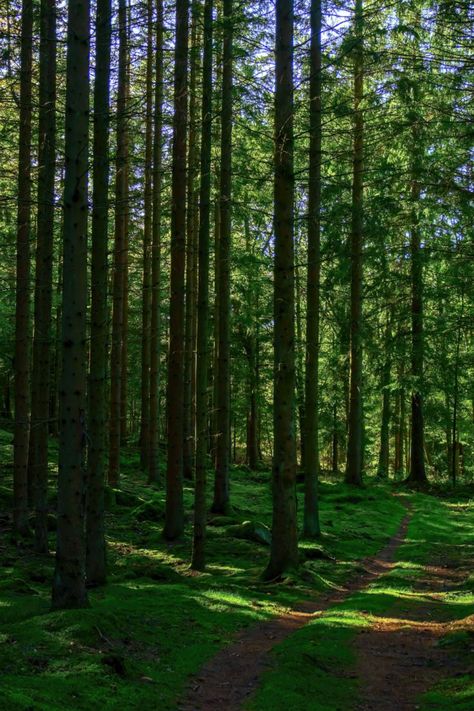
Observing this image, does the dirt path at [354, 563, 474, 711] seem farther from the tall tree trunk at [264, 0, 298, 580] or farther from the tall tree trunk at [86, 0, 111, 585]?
the tall tree trunk at [86, 0, 111, 585]

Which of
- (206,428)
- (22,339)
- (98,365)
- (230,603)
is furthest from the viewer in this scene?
(22,339)

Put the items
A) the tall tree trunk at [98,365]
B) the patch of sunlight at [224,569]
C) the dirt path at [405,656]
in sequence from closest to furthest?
the dirt path at [405,656]
the tall tree trunk at [98,365]
the patch of sunlight at [224,569]

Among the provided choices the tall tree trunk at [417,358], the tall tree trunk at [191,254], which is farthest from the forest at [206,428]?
the tall tree trunk at [417,358]

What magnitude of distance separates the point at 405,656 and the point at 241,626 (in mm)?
2318

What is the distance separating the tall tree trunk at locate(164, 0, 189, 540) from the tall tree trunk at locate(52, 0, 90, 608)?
4.65m

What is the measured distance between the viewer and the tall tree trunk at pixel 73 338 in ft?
25.1

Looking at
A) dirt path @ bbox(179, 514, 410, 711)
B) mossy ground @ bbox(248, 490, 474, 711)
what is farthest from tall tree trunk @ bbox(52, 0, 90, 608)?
mossy ground @ bbox(248, 490, 474, 711)

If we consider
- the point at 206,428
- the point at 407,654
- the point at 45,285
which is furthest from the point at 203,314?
the point at 407,654

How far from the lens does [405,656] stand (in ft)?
27.0

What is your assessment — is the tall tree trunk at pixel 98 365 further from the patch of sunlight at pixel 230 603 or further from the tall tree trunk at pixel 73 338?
the tall tree trunk at pixel 73 338

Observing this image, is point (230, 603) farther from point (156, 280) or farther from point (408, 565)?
point (156, 280)

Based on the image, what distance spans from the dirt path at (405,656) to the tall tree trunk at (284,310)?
2.51 metres

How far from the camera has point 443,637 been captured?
8.94m

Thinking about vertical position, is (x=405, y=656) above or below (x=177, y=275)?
below
